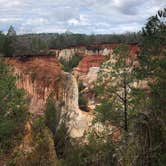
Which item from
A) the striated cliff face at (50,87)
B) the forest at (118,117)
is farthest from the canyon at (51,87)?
the forest at (118,117)

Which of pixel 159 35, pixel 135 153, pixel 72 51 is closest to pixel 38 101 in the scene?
pixel 159 35

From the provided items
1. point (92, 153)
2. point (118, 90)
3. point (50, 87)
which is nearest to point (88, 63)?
Answer: point (50, 87)

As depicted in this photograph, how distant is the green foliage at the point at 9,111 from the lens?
26.0 m

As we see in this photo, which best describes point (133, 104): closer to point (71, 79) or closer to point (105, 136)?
point (105, 136)

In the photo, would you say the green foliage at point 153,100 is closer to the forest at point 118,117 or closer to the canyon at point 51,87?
the forest at point 118,117

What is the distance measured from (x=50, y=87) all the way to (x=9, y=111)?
1784cm

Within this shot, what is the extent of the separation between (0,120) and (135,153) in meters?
11.5

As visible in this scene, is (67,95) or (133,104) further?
(67,95)

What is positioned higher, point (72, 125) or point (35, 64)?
point (35, 64)

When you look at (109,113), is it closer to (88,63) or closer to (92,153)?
(92,153)

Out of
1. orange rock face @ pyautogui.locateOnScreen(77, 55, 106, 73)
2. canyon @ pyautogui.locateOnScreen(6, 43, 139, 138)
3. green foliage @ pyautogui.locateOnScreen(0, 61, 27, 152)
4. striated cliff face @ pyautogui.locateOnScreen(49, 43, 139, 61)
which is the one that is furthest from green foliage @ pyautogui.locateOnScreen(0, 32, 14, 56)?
green foliage @ pyautogui.locateOnScreen(0, 61, 27, 152)

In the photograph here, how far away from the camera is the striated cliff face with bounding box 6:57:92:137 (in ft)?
134

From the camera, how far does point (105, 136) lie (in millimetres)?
26953

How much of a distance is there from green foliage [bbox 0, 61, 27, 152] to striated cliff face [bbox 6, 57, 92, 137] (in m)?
10.8
